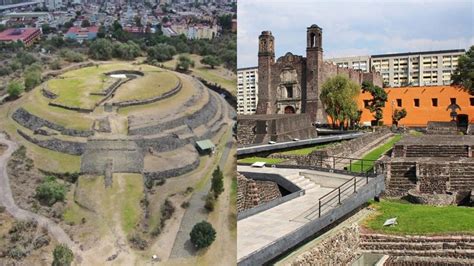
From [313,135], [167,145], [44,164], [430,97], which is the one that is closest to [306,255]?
[167,145]

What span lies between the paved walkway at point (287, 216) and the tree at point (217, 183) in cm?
85

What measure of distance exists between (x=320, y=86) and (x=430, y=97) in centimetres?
803

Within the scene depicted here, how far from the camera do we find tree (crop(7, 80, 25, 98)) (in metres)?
6.65

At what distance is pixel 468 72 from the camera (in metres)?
34.9

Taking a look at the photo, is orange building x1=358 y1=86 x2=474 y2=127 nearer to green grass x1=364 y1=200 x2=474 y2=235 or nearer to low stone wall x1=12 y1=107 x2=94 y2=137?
green grass x1=364 y1=200 x2=474 y2=235

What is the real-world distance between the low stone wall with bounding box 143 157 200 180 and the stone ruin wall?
14.7 feet

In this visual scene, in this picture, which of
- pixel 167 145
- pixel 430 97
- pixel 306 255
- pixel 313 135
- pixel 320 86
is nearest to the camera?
pixel 167 145

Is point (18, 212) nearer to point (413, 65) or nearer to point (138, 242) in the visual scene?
point (138, 242)

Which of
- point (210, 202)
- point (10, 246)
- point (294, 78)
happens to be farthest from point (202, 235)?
point (294, 78)

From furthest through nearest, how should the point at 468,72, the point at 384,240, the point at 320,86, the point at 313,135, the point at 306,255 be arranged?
the point at 320,86, the point at 468,72, the point at 313,135, the point at 384,240, the point at 306,255

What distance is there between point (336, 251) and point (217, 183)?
3.51 metres

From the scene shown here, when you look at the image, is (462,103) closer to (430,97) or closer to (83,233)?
(430,97)

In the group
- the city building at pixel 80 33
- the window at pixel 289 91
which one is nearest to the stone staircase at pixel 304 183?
the city building at pixel 80 33

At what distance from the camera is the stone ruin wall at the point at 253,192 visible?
11352 millimetres
